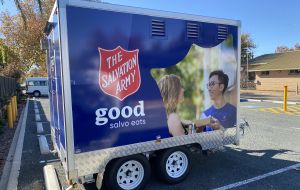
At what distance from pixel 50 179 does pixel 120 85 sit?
7.59 feet

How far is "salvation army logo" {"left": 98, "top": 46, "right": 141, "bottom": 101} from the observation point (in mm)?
4043

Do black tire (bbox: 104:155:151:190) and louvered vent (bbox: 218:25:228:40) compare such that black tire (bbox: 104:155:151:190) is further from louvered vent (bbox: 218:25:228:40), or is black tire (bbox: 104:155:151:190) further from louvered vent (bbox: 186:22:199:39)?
louvered vent (bbox: 218:25:228:40)

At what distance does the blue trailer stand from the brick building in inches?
1124

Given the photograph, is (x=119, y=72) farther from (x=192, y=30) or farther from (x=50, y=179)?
(x=50, y=179)

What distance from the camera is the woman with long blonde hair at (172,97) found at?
15.1 ft

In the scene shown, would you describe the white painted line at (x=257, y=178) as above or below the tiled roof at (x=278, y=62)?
below

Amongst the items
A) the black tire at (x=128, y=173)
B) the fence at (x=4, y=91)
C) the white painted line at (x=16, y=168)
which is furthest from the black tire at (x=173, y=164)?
the fence at (x=4, y=91)

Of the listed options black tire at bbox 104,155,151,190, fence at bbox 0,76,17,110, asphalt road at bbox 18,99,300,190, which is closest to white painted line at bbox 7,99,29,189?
asphalt road at bbox 18,99,300,190

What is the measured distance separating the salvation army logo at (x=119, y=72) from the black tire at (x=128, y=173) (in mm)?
1019

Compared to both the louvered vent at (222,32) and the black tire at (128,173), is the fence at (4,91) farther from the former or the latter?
the louvered vent at (222,32)

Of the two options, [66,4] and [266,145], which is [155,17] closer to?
[66,4]

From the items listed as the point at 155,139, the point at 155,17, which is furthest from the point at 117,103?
the point at 155,17

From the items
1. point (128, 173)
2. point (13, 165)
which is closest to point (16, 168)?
point (13, 165)

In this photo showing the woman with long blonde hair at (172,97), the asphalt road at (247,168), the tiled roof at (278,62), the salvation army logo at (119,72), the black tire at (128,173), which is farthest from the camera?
the tiled roof at (278,62)
